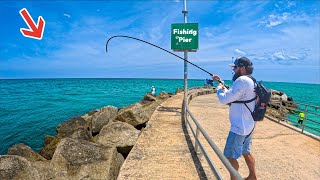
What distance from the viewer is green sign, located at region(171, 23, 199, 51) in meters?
10.8

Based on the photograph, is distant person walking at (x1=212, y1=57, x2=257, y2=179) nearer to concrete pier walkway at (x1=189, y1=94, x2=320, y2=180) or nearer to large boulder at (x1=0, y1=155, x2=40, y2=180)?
concrete pier walkway at (x1=189, y1=94, x2=320, y2=180)

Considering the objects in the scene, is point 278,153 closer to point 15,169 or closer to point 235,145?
point 235,145

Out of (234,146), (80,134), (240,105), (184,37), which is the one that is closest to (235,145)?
(234,146)

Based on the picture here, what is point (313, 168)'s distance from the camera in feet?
17.1

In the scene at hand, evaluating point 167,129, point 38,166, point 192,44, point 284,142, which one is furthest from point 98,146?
point 192,44

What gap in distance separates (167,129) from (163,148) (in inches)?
76.3

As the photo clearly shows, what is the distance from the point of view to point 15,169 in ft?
15.3

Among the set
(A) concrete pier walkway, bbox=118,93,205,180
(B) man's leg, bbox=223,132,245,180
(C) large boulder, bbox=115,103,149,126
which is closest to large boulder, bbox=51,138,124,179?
(A) concrete pier walkway, bbox=118,93,205,180

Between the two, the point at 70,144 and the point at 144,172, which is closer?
the point at 144,172

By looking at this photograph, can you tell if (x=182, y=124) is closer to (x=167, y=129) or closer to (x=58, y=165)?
(x=167, y=129)

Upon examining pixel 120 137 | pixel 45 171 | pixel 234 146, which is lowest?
pixel 45 171

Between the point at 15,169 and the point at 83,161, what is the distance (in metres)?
1.23

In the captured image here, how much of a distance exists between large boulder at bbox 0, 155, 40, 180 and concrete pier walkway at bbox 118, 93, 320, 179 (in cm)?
177

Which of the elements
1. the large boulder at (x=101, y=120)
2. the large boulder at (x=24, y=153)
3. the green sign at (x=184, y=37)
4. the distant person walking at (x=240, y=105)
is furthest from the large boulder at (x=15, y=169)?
the green sign at (x=184, y=37)
